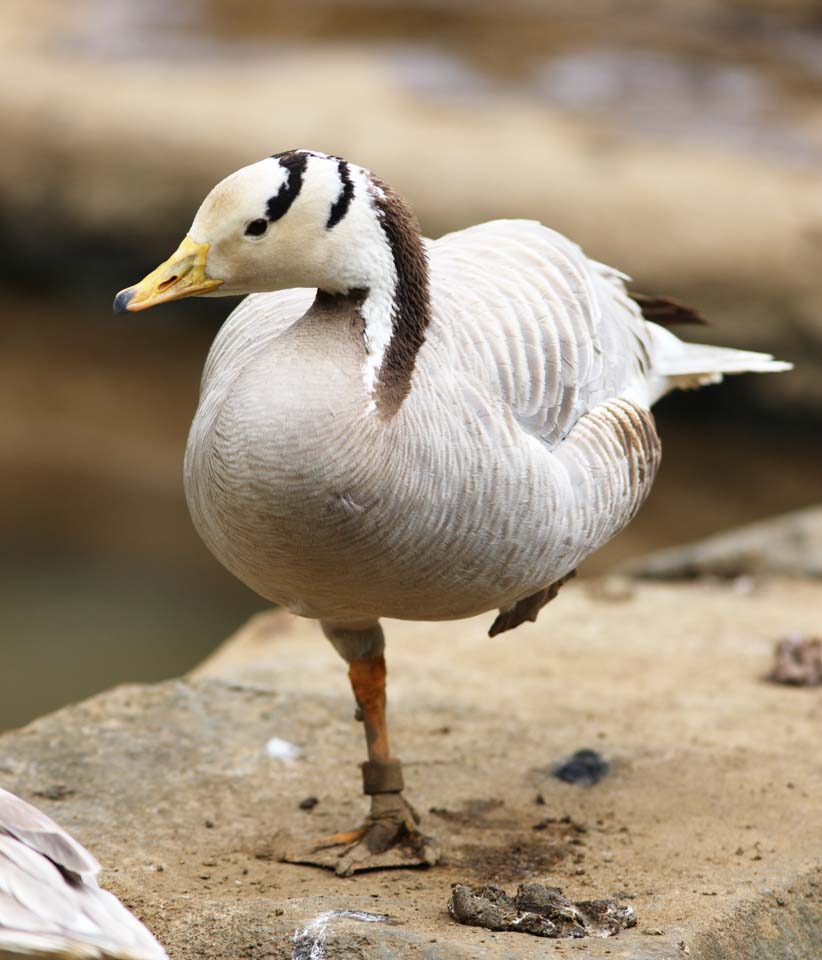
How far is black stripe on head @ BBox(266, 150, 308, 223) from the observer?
10.1 feet

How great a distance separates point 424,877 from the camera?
12.6 feet

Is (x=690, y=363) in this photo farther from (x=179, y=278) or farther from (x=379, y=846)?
(x=179, y=278)

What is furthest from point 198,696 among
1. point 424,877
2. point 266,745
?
point 424,877

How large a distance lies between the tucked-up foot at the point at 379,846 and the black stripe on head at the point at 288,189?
1794 millimetres

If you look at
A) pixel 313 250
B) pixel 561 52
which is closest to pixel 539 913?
pixel 313 250

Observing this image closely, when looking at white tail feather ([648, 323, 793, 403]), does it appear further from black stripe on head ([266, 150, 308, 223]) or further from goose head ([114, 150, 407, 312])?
black stripe on head ([266, 150, 308, 223])

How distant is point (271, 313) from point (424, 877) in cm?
157

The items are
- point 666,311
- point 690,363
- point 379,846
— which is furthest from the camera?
point 666,311

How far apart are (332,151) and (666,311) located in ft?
18.2

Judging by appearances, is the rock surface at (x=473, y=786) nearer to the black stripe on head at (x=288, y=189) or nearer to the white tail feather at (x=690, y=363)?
the white tail feather at (x=690, y=363)

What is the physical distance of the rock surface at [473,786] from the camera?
11.0 feet

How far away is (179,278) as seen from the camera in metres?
3.10

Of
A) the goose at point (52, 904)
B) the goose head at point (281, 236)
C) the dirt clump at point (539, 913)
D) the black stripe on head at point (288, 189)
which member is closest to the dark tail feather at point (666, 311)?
the goose head at point (281, 236)

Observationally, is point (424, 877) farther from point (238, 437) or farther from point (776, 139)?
point (776, 139)
